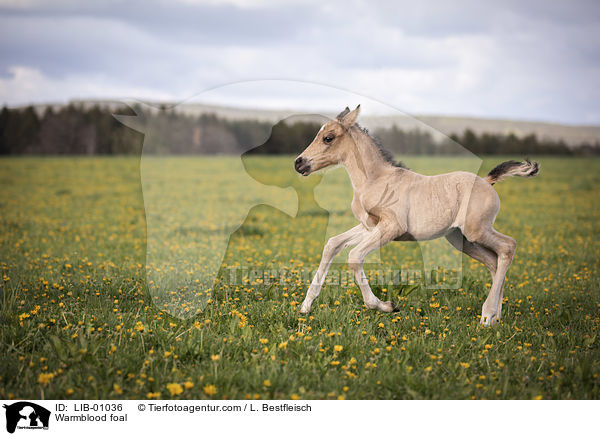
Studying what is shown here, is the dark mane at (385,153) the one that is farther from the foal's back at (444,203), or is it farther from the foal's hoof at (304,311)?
the foal's hoof at (304,311)

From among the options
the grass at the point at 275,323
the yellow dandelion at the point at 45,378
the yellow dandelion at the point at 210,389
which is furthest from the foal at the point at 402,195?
the yellow dandelion at the point at 45,378

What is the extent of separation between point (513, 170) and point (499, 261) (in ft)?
3.59

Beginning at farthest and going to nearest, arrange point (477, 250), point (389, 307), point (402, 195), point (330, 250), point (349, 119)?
point (389, 307) < point (477, 250) < point (330, 250) < point (402, 195) < point (349, 119)

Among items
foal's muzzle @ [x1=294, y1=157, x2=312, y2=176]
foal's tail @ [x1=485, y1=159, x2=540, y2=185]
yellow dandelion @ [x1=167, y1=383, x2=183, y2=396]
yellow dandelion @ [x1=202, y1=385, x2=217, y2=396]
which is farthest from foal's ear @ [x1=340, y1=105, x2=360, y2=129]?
yellow dandelion @ [x1=167, y1=383, x2=183, y2=396]

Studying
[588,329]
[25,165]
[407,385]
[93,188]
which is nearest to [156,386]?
[407,385]

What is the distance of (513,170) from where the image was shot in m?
5.58

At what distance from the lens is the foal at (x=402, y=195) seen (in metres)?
5.39

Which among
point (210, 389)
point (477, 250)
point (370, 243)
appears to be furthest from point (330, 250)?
point (210, 389)

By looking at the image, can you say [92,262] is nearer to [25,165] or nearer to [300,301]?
[300,301]

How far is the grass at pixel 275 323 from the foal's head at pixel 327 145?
11.5 inches

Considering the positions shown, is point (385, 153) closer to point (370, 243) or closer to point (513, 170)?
point (370, 243)
